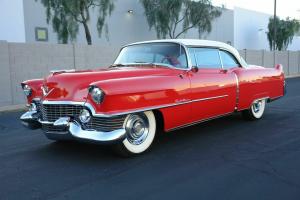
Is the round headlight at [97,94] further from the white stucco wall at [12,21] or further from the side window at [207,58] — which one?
the white stucco wall at [12,21]

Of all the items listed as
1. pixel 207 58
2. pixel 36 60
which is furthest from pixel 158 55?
pixel 36 60

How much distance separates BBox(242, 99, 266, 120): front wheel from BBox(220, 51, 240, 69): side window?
A: 2.95ft

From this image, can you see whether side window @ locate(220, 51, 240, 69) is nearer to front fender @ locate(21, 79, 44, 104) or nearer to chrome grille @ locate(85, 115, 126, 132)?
chrome grille @ locate(85, 115, 126, 132)

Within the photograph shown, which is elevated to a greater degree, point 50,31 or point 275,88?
point 50,31

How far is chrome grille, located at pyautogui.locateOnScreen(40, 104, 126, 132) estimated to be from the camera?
4.34 meters

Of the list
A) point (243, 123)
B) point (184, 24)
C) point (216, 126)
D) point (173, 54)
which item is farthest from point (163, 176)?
point (184, 24)

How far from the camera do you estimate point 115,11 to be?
2642cm

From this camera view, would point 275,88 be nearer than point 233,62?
No

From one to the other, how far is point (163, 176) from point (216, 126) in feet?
9.47

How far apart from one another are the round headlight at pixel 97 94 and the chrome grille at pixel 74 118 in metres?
0.22

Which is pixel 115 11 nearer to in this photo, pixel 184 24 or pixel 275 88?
pixel 184 24

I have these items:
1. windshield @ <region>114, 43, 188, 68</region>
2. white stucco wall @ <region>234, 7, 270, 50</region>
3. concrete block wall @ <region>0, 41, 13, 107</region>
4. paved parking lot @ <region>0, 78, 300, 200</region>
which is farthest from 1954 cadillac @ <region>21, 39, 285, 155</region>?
white stucco wall @ <region>234, 7, 270, 50</region>

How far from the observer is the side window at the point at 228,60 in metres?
6.54

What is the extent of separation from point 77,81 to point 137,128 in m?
0.98
